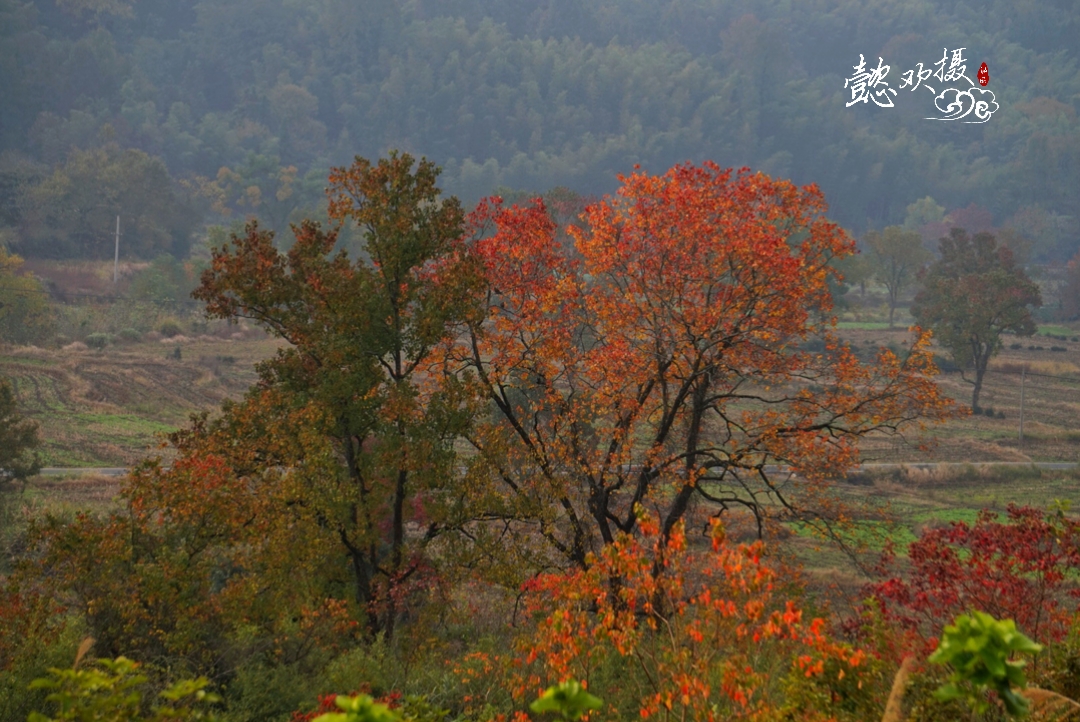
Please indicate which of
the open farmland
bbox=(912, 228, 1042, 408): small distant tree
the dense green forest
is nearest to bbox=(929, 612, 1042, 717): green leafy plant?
the open farmland

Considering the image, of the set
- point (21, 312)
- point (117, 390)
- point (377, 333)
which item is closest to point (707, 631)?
point (377, 333)

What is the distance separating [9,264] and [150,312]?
9.24 metres

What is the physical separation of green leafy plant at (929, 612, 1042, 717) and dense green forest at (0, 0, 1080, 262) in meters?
99.3

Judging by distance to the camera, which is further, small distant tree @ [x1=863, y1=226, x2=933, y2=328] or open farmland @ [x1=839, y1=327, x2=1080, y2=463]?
small distant tree @ [x1=863, y1=226, x2=933, y2=328]

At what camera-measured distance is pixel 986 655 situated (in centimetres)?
301

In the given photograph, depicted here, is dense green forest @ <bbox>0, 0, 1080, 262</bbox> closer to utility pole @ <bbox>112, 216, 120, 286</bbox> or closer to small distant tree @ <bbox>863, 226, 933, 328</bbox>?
utility pole @ <bbox>112, 216, 120, 286</bbox>

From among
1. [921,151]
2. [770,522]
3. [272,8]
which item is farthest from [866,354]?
[272,8]

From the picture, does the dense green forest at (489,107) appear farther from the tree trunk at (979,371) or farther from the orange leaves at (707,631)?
the orange leaves at (707,631)

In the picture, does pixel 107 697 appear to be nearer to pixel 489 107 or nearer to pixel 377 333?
pixel 377 333

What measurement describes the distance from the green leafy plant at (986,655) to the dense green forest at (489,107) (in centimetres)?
9932

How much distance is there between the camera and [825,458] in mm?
14617

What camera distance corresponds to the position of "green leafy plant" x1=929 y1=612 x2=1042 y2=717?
115 inches

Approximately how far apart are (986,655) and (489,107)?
130499mm

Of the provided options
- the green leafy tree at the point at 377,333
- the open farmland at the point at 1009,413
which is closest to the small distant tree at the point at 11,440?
the green leafy tree at the point at 377,333
